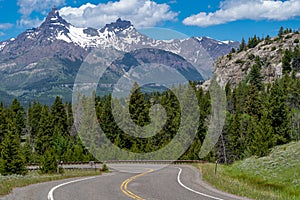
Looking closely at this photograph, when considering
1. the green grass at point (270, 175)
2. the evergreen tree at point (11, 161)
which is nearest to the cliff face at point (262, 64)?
the evergreen tree at point (11, 161)

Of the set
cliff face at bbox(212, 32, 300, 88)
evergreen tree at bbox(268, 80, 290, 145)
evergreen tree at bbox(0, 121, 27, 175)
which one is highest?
cliff face at bbox(212, 32, 300, 88)

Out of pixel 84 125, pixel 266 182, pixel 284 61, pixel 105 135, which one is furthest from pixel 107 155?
pixel 284 61

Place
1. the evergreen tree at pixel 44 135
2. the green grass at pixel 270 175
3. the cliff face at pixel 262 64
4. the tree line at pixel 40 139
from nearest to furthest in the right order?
1. the green grass at pixel 270 175
2. the tree line at pixel 40 139
3. the evergreen tree at pixel 44 135
4. the cliff face at pixel 262 64

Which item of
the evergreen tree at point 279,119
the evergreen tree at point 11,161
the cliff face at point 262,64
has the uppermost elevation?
the cliff face at point 262,64

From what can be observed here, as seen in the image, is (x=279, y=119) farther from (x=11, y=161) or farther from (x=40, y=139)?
(x=40, y=139)

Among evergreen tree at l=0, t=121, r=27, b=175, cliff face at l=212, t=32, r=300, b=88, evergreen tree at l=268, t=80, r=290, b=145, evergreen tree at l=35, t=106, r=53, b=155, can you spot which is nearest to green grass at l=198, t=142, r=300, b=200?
evergreen tree at l=0, t=121, r=27, b=175

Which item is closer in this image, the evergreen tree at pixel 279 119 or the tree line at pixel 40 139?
the tree line at pixel 40 139

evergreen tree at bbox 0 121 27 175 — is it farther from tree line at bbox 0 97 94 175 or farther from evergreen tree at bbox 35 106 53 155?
evergreen tree at bbox 35 106 53 155

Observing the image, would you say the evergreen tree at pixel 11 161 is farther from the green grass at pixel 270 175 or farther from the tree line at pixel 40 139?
the green grass at pixel 270 175

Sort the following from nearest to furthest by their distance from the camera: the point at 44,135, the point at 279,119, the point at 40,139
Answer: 1. the point at 279,119
2. the point at 40,139
3. the point at 44,135

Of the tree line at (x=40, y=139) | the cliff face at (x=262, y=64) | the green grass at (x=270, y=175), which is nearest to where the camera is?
the green grass at (x=270, y=175)

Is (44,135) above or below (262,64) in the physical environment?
below

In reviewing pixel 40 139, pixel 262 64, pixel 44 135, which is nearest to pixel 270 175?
pixel 40 139

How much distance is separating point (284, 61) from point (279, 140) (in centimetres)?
9945
